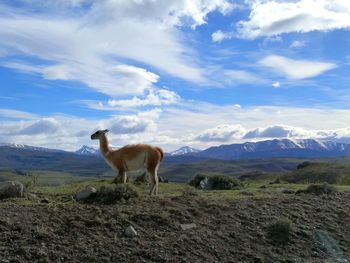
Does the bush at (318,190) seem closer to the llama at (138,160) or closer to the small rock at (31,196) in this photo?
the llama at (138,160)

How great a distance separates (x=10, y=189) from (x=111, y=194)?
2928mm

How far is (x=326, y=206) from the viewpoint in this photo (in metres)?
17.9

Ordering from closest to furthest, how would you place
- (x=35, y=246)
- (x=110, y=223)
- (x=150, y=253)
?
(x=35, y=246)
(x=150, y=253)
(x=110, y=223)

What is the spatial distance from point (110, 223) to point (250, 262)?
11.3ft

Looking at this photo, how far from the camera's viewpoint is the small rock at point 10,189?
48.4 feet

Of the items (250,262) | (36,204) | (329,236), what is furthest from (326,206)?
(36,204)

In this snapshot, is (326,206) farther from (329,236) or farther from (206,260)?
(206,260)

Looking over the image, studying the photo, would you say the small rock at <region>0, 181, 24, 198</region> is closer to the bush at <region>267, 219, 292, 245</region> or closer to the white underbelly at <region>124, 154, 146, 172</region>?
the white underbelly at <region>124, 154, 146, 172</region>

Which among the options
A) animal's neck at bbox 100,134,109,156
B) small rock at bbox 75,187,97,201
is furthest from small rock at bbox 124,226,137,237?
animal's neck at bbox 100,134,109,156

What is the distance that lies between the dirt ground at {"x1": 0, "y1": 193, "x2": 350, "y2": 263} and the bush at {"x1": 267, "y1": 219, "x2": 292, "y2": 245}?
0.62 ft

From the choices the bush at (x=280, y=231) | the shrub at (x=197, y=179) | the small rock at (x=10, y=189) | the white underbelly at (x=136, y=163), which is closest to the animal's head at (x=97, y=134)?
the white underbelly at (x=136, y=163)

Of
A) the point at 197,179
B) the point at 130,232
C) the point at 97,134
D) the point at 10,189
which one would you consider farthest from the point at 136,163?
the point at 197,179

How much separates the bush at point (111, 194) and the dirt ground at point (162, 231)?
321mm

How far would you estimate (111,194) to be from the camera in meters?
14.5
